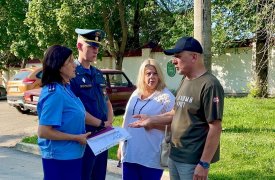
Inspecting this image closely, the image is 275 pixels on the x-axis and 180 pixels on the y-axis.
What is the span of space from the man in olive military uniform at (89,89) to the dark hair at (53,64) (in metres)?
0.60

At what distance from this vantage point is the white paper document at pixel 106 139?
3.17 meters

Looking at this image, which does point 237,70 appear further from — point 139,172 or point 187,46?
point 187,46

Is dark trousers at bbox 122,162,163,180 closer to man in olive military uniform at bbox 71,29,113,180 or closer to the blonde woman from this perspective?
the blonde woman

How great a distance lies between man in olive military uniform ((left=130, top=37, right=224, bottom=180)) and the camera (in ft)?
9.35

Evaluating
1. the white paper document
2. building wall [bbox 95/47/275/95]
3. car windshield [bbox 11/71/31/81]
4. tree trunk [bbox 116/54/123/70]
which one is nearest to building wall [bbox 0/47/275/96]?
building wall [bbox 95/47/275/95]

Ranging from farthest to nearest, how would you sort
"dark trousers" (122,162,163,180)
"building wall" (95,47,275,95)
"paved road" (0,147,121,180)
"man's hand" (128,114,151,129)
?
"building wall" (95,47,275,95), "paved road" (0,147,121,180), "dark trousers" (122,162,163,180), "man's hand" (128,114,151,129)

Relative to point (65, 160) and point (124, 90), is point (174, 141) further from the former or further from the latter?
point (124, 90)

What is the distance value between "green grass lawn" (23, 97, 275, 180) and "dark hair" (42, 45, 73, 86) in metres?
3.28

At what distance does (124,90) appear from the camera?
13.2 m

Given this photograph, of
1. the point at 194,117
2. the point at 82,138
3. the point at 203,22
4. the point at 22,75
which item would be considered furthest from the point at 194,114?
the point at 22,75

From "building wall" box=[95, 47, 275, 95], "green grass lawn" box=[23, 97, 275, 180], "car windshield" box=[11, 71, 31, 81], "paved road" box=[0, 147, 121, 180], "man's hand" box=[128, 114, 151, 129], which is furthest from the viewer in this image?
"building wall" box=[95, 47, 275, 95]

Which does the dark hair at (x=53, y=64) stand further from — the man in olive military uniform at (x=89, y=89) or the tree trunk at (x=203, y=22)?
the tree trunk at (x=203, y=22)

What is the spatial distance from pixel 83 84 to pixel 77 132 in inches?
28.1

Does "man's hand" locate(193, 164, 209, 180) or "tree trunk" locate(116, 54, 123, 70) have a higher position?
"tree trunk" locate(116, 54, 123, 70)
